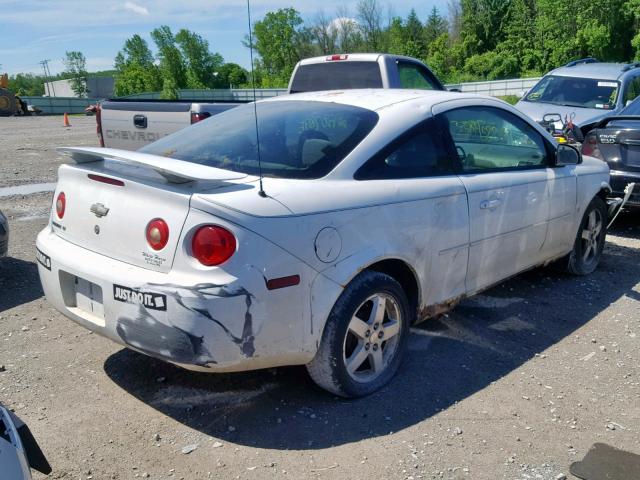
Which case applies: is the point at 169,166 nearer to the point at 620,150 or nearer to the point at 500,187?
the point at 500,187

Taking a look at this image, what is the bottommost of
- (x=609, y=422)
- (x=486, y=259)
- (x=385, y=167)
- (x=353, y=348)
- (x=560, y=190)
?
(x=609, y=422)

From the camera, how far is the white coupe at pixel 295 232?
281 cm

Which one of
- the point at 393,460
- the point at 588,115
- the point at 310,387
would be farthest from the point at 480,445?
the point at 588,115

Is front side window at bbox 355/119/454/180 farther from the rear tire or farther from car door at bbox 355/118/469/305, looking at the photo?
the rear tire

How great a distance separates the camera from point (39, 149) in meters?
15.9

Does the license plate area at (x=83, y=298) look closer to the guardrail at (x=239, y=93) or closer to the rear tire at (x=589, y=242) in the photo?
the rear tire at (x=589, y=242)

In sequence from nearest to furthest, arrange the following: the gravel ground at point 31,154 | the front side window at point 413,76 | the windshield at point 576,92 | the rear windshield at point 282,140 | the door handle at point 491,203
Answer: the rear windshield at point 282,140
the door handle at point 491,203
the front side window at point 413,76
the windshield at point 576,92
the gravel ground at point 31,154

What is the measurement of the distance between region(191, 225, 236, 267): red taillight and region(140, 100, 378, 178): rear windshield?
1.80 feet

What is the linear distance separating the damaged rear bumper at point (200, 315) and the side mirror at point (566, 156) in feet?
8.98

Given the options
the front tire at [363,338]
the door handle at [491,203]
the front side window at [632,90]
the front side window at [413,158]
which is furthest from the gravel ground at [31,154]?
the front side window at [632,90]

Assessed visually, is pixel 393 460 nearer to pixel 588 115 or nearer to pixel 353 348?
pixel 353 348

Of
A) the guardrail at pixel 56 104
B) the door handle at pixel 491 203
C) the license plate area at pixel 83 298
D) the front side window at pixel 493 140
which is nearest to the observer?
the license plate area at pixel 83 298

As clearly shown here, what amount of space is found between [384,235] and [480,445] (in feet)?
3.77

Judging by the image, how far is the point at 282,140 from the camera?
3578 millimetres
